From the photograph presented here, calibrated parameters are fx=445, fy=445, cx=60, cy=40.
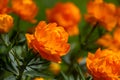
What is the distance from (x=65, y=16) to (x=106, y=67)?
0.89 m

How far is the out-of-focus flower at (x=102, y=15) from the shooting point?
198 cm

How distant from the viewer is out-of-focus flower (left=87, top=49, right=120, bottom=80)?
4.37ft

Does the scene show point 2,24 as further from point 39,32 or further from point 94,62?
point 94,62

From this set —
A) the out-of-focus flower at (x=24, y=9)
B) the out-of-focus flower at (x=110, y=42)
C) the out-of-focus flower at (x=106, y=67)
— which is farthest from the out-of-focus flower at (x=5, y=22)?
the out-of-focus flower at (x=110, y=42)

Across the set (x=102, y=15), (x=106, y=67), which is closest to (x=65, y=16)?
(x=102, y=15)

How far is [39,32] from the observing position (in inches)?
53.1

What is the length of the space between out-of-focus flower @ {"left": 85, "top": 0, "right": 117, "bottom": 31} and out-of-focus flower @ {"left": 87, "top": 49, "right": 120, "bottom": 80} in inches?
23.9

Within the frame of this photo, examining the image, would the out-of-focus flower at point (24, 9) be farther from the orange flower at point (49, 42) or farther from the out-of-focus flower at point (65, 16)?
the orange flower at point (49, 42)

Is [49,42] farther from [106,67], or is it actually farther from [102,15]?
[102,15]

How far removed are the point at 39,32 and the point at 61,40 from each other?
0.07m

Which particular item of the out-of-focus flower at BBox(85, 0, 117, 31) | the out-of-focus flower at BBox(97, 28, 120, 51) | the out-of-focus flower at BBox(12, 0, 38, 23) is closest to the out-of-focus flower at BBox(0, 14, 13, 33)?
the out-of-focus flower at BBox(12, 0, 38, 23)

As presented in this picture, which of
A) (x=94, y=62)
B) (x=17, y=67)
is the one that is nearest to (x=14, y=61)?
(x=17, y=67)

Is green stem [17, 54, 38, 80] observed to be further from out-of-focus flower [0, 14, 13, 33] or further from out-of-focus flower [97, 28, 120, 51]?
out-of-focus flower [97, 28, 120, 51]

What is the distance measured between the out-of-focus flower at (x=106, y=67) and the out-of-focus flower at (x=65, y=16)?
0.73 metres
